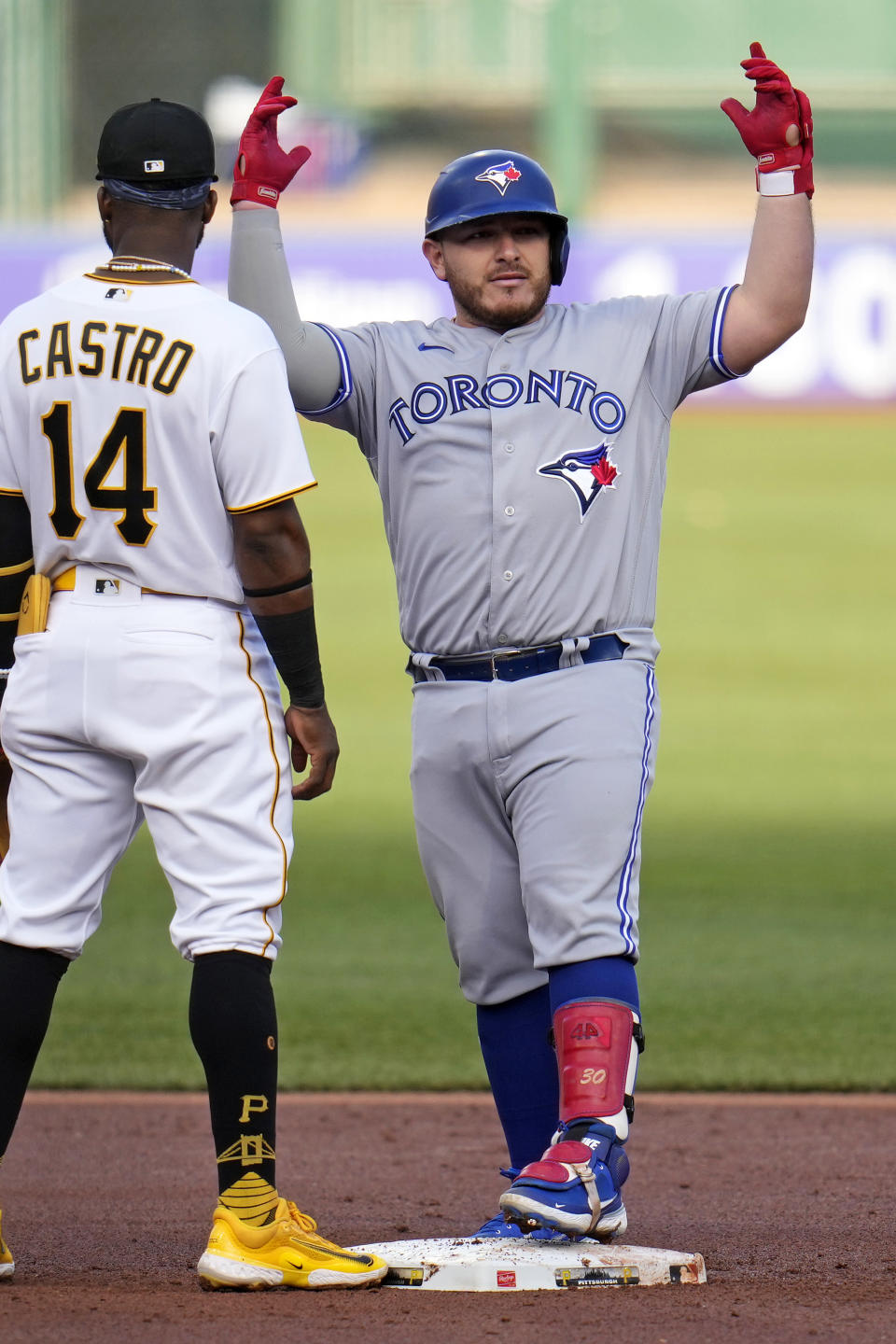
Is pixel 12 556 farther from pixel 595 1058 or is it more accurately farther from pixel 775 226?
pixel 775 226

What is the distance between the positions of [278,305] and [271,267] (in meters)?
0.07

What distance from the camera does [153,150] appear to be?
3396 millimetres

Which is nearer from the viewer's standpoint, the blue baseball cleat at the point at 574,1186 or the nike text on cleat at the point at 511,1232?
the blue baseball cleat at the point at 574,1186

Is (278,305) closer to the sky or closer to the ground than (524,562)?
closer to the sky

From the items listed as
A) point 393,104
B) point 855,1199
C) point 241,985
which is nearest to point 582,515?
point 241,985

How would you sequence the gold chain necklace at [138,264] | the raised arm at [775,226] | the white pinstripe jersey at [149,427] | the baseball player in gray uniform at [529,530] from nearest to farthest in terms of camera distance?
1. the white pinstripe jersey at [149,427]
2. the gold chain necklace at [138,264]
3. the baseball player in gray uniform at [529,530]
4. the raised arm at [775,226]

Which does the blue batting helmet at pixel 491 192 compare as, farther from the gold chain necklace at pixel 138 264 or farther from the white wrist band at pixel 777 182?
the gold chain necklace at pixel 138 264

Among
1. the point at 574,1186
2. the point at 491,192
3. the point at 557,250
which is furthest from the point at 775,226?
the point at 574,1186

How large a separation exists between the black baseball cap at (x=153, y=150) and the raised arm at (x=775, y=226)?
3.38 feet

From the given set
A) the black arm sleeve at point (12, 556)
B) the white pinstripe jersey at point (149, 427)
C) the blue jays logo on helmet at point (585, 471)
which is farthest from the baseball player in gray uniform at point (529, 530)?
the black arm sleeve at point (12, 556)

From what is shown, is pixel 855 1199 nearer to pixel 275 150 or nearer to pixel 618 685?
pixel 618 685

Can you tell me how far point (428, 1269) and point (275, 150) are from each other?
2100 millimetres

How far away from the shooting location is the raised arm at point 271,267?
12.3ft

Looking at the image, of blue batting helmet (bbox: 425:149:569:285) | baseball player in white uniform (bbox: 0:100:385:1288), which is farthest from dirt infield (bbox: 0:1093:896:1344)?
blue batting helmet (bbox: 425:149:569:285)
